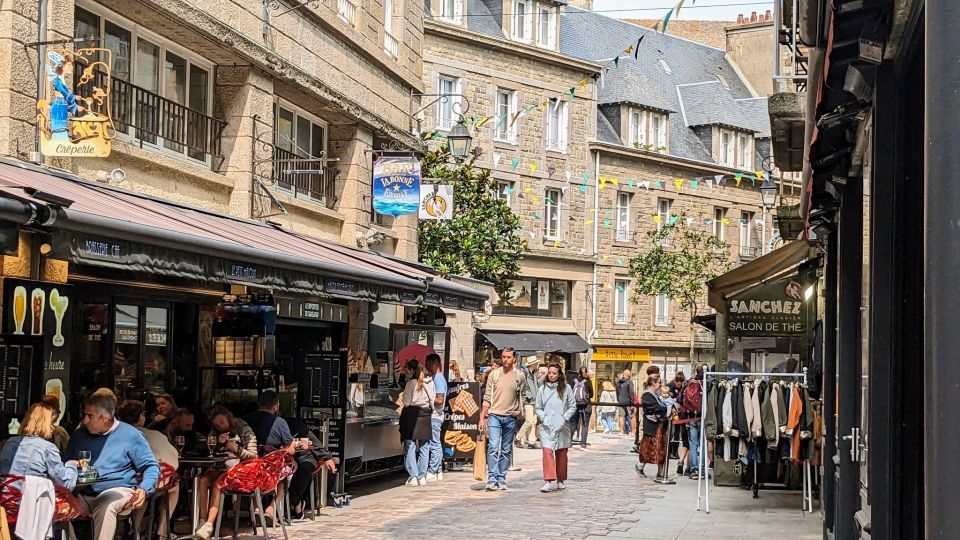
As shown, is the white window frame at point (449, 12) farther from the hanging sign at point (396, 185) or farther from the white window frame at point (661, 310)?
the hanging sign at point (396, 185)

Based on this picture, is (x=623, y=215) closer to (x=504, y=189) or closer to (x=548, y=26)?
(x=504, y=189)

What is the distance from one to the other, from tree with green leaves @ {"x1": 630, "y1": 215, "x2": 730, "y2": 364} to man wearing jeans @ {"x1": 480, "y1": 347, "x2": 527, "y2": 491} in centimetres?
2647

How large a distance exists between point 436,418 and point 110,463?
27.8 ft

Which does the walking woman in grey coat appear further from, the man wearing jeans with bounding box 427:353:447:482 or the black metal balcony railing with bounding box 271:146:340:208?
the black metal balcony railing with bounding box 271:146:340:208

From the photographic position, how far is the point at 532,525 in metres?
13.2

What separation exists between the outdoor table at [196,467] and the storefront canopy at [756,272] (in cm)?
753

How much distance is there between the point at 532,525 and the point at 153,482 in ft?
16.1

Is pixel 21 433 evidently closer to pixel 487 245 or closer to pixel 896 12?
pixel 896 12

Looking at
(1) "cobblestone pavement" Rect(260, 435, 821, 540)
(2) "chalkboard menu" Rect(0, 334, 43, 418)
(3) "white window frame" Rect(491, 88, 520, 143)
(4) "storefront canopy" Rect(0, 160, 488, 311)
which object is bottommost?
(1) "cobblestone pavement" Rect(260, 435, 821, 540)

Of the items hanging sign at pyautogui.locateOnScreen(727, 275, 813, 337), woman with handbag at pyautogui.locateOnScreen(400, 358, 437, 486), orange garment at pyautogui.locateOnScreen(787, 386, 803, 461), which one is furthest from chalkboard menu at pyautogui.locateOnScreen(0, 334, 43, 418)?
hanging sign at pyautogui.locateOnScreen(727, 275, 813, 337)

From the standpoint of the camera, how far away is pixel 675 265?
141 feet

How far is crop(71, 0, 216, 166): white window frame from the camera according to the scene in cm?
1336

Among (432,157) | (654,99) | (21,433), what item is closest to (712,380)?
(21,433)

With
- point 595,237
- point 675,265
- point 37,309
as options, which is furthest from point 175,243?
point 675,265
